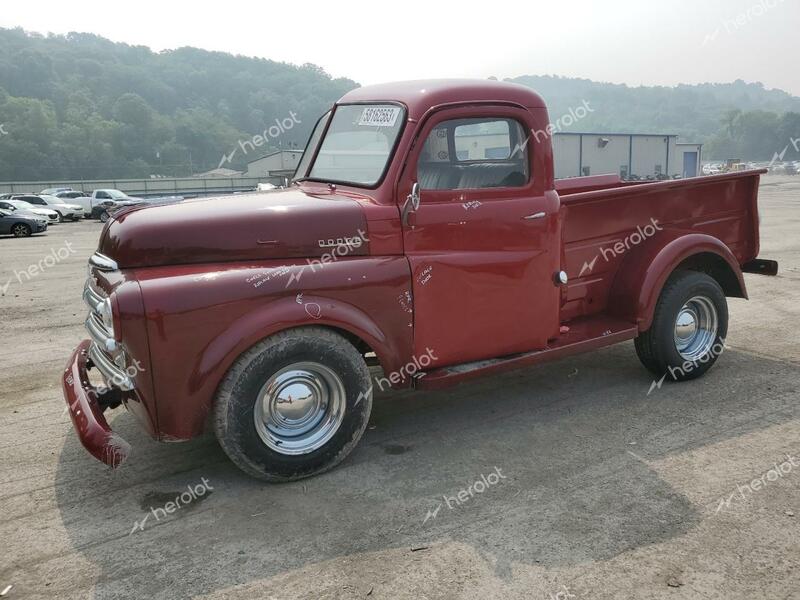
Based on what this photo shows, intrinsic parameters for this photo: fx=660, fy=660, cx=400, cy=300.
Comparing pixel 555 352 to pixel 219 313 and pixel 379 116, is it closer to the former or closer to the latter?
pixel 379 116

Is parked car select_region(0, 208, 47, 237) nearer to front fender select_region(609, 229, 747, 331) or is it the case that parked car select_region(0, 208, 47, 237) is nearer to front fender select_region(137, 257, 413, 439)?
front fender select_region(137, 257, 413, 439)

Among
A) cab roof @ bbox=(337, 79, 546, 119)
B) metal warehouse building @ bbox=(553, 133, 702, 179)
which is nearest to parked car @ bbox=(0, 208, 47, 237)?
cab roof @ bbox=(337, 79, 546, 119)

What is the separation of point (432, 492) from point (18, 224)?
70.3ft

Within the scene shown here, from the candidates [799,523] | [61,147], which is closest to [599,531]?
[799,523]

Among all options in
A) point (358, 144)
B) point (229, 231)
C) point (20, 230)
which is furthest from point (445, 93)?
point (20, 230)

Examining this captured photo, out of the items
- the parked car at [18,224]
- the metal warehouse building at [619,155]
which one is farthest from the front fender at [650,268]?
the metal warehouse building at [619,155]

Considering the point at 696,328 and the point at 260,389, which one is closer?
the point at 260,389

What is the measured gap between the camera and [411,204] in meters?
3.90

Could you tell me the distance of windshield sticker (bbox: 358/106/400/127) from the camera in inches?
165

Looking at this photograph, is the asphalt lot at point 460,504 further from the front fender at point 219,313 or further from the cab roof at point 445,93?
the cab roof at point 445,93

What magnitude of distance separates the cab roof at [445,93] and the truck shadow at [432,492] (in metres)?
2.14

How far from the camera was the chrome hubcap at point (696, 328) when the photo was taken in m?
5.23

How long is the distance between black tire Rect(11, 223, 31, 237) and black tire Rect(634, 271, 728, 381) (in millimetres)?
21137

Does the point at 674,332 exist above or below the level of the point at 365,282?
below
